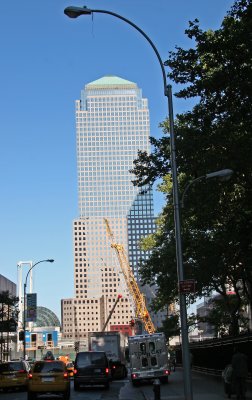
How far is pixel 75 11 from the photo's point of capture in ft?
50.0

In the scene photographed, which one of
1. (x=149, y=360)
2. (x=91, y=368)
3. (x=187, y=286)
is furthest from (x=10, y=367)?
(x=187, y=286)

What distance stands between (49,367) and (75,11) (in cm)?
1439

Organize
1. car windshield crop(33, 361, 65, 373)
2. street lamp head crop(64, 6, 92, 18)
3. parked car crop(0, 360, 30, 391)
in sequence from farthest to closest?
parked car crop(0, 360, 30, 391)
car windshield crop(33, 361, 65, 373)
street lamp head crop(64, 6, 92, 18)

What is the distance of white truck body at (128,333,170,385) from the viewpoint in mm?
32312

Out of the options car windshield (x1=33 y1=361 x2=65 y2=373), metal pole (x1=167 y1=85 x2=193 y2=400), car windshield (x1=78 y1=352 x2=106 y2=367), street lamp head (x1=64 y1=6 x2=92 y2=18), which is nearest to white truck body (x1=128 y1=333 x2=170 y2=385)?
car windshield (x1=78 y1=352 x2=106 y2=367)

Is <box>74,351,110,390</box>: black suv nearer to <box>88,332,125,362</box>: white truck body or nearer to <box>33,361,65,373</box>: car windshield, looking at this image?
<box>33,361,65,373</box>: car windshield

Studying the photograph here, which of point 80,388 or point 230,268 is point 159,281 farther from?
point 80,388

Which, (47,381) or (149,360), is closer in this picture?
(47,381)

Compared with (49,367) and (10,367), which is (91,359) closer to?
(10,367)

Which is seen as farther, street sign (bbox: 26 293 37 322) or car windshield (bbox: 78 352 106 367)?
street sign (bbox: 26 293 37 322)

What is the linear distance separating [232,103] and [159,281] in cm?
2284

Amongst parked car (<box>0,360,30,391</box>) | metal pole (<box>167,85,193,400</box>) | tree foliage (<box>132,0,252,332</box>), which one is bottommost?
parked car (<box>0,360,30,391</box>)

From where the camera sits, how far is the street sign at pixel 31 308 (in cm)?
5452

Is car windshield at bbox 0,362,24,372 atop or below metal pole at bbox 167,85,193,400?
below
